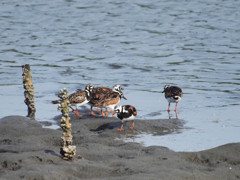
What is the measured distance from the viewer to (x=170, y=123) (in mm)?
15250

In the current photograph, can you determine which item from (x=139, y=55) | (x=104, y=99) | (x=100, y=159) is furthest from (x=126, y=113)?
(x=139, y=55)

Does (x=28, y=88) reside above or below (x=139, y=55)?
below

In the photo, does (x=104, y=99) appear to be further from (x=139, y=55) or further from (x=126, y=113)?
(x=139, y=55)

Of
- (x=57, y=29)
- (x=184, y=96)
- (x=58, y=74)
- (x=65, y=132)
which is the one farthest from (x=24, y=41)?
(x=65, y=132)

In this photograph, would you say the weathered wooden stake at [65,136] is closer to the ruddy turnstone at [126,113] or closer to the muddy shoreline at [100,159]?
the muddy shoreline at [100,159]

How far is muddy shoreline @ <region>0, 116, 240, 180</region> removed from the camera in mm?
9312

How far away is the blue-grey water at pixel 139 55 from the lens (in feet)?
55.8

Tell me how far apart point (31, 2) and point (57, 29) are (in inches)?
472

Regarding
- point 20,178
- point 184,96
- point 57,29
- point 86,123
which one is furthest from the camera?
point 57,29

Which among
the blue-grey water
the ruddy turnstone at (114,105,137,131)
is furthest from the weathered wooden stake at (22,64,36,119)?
the ruddy turnstone at (114,105,137,131)

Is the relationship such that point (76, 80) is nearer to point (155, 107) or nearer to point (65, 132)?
point (155, 107)

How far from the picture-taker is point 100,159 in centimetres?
1048

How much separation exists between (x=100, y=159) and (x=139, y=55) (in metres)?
17.8

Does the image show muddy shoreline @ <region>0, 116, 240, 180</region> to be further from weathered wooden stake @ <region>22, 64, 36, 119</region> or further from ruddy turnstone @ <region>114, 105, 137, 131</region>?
weathered wooden stake @ <region>22, 64, 36, 119</region>
